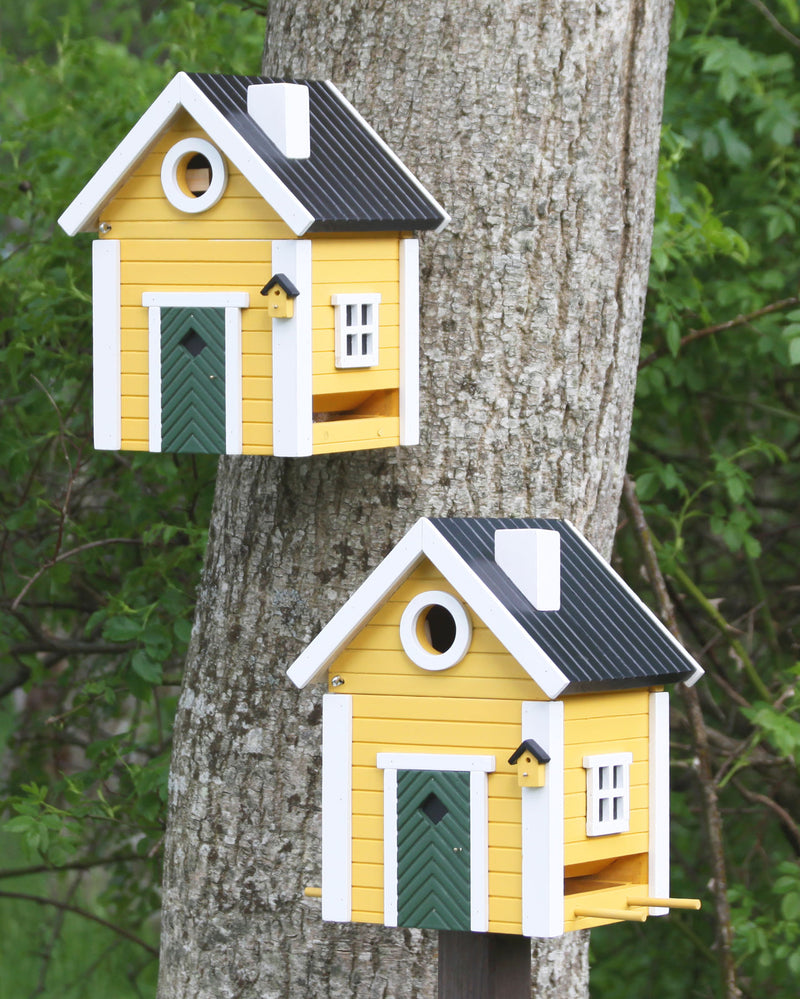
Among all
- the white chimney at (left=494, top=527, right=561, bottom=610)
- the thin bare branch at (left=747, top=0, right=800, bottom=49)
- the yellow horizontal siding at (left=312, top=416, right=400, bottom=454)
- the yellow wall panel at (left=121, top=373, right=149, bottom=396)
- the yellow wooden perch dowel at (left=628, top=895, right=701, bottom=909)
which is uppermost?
the thin bare branch at (left=747, top=0, right=800, bottom=49)

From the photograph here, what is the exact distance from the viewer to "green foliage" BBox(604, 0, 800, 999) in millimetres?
3697

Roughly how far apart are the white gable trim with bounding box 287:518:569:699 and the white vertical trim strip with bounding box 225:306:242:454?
34 centimetres

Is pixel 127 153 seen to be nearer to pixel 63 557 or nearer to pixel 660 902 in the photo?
pixel 660 902

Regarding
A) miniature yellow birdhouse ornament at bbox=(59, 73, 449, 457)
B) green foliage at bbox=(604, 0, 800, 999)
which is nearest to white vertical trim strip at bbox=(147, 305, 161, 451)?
miniature yellow birdhouse ornament at bbox=(59, 73, 449, 457)

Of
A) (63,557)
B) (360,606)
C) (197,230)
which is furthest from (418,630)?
(63,557)

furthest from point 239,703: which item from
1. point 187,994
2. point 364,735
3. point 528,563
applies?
point 528,563

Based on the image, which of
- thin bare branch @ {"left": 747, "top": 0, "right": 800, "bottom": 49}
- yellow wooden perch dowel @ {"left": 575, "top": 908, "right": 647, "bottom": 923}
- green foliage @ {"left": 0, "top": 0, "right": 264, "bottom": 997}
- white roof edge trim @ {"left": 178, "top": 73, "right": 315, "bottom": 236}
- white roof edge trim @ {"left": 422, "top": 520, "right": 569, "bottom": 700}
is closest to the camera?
white roof edge trim @ {"left": 422, "top": 520, "right": 569, "bottom": 700}

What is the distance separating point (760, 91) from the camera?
151 inches

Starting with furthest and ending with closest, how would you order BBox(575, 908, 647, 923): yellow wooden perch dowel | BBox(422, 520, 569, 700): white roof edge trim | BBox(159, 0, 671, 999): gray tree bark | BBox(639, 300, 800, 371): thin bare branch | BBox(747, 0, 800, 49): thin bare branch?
BBox(747, 0, 800, 49): thin bare branch, BBox(639, 300, 800, 371): thin bare branch, BBox(159, 0, 671, 999): gray tree bark, BBox(575, 908, 647, 923): yellow wooden perch dowel, BBox(422, 520, 569, 700): white roof edge trim

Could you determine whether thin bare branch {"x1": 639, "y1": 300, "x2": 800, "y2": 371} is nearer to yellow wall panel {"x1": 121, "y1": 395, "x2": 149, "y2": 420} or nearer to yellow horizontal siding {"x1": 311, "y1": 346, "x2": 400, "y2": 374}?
yellow horizontal siding {"x1": 311, "y1": 346, "x2": 400, "y2": 374}

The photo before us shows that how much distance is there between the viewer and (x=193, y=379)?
2207 millimetres

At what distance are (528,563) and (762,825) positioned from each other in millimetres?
2669

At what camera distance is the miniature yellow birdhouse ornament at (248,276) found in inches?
84.4

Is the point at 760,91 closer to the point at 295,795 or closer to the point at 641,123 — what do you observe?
the point at 641,123
